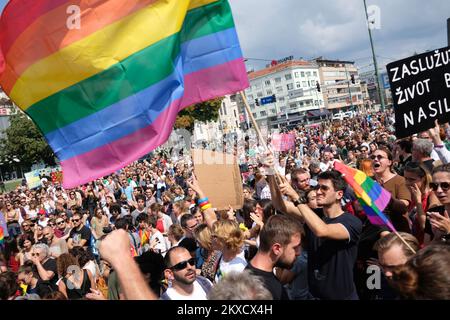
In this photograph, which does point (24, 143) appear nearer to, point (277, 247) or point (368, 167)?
point (368, 167)

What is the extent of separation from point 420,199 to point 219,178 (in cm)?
230

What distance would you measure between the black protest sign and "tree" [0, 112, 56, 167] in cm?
5012

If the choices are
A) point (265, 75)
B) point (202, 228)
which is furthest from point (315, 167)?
point (265, 75)

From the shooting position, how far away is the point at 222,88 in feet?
14.2

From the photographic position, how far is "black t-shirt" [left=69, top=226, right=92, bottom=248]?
28.9 ft

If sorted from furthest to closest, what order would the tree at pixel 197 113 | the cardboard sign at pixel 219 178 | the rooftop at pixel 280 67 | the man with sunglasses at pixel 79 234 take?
the rooftop at pixel 280 67
the tree at pixel 197 113
the man with sunglasses at pixel 79 234
the cardboard sign at pixel 219 178

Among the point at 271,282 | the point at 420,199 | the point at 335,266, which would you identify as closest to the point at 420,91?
the point at 420,199

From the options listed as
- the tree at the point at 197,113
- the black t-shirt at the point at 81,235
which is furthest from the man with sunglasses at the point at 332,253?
the tree at the point at 197,113

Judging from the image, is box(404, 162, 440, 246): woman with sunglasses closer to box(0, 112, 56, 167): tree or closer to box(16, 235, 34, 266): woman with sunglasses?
box(16, 235, 34, 266): woman with sunglasses

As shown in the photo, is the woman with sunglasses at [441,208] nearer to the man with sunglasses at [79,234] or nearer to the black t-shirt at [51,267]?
the black t-shirt at [51,267]

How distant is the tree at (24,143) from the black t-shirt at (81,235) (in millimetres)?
44127

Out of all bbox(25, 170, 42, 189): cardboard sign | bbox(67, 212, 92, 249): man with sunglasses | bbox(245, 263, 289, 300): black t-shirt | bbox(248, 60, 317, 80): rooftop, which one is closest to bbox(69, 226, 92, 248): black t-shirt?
bbox(67, 212, 92, 249): man with sunglasses

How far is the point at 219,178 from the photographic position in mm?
5180

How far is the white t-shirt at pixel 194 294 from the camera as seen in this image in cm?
328
